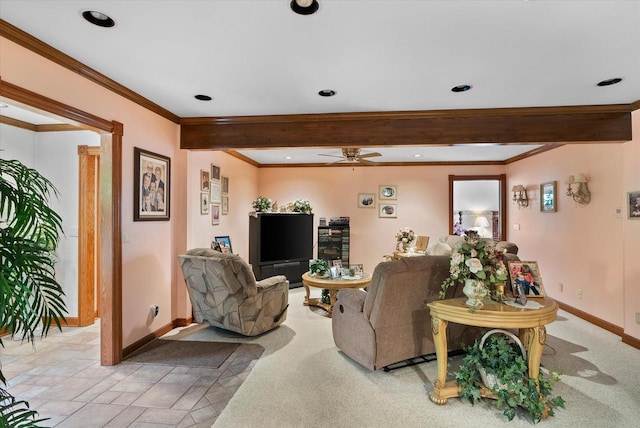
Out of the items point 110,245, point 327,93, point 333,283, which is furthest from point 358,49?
point 333,283

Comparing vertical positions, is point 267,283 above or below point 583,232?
below

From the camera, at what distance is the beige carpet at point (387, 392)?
88.9 inches

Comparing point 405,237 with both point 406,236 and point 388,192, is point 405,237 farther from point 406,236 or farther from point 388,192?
point 388,192

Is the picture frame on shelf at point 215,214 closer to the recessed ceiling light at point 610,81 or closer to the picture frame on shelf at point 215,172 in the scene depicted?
the picture frame on shelf at point 215,172

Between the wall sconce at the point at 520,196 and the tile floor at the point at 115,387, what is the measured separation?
519 centimetres

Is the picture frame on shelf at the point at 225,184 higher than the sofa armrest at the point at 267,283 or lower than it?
higher

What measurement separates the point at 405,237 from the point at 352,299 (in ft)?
12.0

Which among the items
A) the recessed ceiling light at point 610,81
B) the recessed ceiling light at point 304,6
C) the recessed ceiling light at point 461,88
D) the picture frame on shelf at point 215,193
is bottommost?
the picture frame on shelf at point 215,193

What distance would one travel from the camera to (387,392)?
2617mm

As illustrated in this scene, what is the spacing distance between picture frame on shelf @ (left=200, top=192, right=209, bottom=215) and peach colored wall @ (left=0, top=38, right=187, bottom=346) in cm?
46

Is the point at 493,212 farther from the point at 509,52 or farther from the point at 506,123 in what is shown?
the point at 509,52

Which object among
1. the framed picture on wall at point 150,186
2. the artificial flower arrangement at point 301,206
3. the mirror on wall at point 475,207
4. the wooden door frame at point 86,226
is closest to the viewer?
the framed picture on wall at point 150,186

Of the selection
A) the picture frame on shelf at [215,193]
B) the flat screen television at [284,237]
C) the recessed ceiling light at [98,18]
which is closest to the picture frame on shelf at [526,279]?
the recessed ceiling light at [98,18]

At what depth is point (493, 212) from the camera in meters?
7.64
